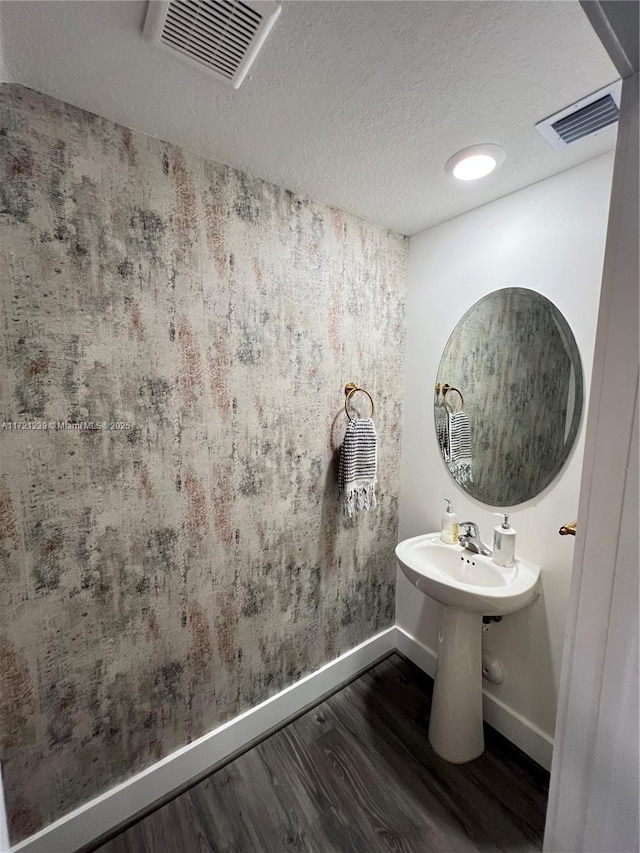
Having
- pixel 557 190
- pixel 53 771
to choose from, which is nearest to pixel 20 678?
pixel 53 771

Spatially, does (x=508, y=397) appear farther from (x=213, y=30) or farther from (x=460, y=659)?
(x=213, y=30)

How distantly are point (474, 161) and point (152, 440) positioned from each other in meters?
1.46

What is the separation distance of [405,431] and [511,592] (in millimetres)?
908

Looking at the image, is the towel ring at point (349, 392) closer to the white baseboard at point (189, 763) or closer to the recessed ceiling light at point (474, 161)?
the recessed ceiling light at point (474, 161)

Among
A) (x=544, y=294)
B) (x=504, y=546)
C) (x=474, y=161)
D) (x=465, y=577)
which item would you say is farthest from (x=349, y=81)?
(x=465, y=577)

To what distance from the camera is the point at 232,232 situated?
132cm

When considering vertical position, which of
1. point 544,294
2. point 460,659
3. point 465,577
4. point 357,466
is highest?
point 544,294

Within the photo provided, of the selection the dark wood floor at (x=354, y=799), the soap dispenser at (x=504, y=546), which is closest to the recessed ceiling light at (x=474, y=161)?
the soap dispenser at (x=504, y=546)

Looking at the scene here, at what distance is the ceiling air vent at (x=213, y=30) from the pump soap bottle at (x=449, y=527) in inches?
68.6

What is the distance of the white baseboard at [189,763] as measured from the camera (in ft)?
3.82

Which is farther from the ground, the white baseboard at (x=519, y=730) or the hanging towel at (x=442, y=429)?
the hanging towel at (x=442, y=429)

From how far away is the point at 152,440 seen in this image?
122 centimetres

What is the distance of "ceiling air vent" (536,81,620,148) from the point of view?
97cm

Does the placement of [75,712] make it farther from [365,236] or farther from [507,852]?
[365,236]
